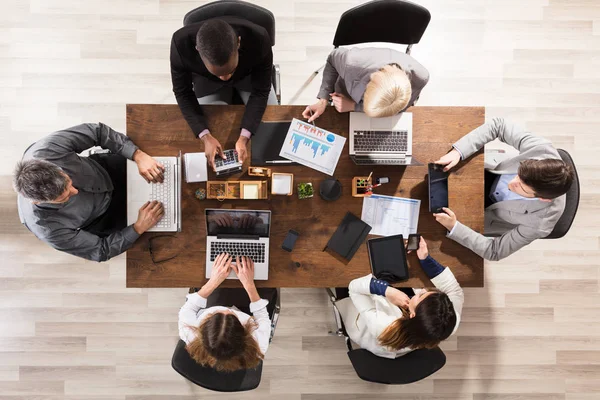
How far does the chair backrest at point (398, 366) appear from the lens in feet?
6.40

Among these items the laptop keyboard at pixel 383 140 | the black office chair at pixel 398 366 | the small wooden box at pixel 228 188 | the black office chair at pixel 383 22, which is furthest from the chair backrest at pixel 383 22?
the black office chair at pixel 398 366

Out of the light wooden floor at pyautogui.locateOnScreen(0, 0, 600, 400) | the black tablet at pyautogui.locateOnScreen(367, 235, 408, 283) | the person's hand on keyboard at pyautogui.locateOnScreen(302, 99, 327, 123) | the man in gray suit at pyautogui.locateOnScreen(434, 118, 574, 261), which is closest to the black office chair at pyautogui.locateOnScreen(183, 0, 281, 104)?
the person's hand on keyboard at pyautogui.locateOnScreen(302, 99, 327, 123)

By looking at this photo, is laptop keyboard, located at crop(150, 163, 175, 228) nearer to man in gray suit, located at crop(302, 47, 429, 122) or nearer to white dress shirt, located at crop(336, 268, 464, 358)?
man in gray suit, located at crop(302, 47, 429, 122)

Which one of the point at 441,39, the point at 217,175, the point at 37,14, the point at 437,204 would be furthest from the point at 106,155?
the point at 441,39

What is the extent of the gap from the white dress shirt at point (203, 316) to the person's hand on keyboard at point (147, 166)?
69 centimetres

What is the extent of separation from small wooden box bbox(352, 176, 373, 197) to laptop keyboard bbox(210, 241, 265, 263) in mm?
594

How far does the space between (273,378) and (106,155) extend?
2.02 metres

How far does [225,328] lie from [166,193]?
2.60ft

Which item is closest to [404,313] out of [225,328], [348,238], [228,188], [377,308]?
[377,308]

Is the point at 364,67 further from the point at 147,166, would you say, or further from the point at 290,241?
the point at 147,166

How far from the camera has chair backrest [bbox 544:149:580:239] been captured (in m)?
Result: 1.92

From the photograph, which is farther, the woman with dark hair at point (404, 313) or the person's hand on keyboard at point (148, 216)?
the person's hand on keyboard at point (148, 216)

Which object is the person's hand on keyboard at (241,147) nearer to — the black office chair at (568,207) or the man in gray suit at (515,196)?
the man in gray suit at (515,196)

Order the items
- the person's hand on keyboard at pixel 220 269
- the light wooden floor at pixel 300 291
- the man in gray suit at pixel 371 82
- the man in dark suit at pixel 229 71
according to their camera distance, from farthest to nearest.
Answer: the light wooden floor at pixel 300 291 < the person's hand on keyboard at pixel 220 269 < the man in dark suit at pixel 229 71 < the man in gray suit at pixel 371 82
